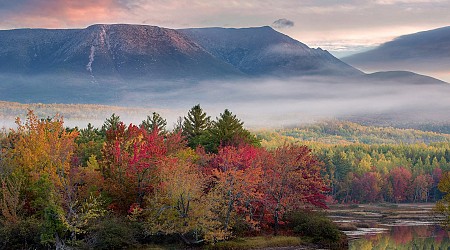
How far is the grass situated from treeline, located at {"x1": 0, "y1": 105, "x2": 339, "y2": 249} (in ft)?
3.61

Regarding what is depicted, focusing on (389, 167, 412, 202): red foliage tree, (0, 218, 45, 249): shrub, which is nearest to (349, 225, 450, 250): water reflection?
(0, 218, 45, 249): shrub

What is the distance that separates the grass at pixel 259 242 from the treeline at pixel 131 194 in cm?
110

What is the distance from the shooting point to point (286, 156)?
7462 cm

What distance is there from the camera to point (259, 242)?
65.9 metres

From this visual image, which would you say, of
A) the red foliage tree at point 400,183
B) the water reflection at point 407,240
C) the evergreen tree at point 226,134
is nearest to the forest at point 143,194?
the water reflection at point 407,240

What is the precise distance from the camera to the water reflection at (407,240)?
74.1 m

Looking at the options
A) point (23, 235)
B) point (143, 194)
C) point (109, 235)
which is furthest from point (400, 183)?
point (23, 235)

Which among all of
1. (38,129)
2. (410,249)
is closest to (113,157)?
(38,129)

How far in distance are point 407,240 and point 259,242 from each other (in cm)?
2627

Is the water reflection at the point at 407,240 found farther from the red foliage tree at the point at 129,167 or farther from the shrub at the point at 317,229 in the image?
the red foliage tree at the point at 129,167

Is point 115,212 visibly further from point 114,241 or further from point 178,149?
point 178,149

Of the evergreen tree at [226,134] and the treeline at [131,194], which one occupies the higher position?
the evergreen tree at [226,134]

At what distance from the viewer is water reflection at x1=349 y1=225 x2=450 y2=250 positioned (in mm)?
74125

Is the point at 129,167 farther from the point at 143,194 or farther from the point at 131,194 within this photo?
the point at 143,194
